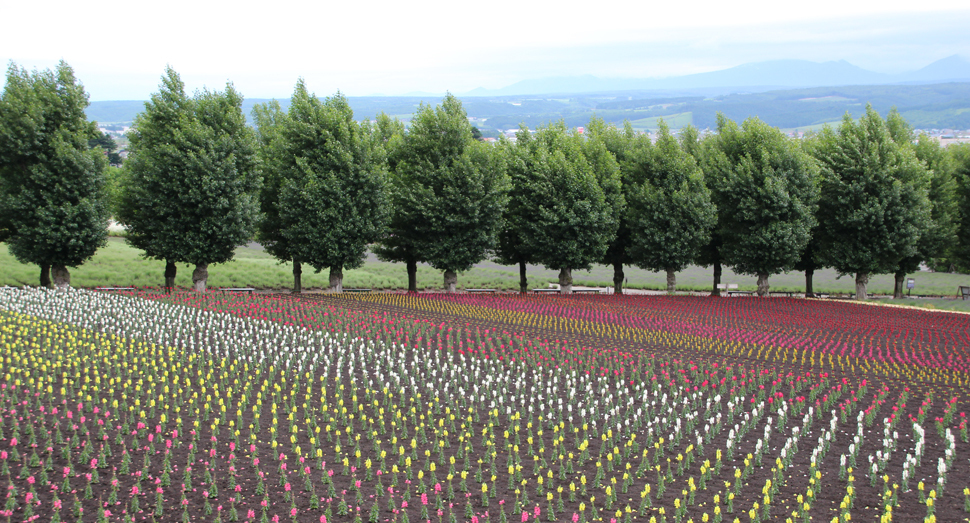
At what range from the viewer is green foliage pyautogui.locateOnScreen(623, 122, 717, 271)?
1672 inches

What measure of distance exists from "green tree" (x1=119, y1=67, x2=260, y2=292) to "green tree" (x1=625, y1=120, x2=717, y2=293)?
22803 mm

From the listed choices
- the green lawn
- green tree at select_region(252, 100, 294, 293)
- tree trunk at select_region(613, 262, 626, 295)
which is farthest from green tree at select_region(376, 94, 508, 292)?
the green lawn

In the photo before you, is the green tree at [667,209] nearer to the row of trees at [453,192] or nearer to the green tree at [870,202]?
the row of trees at [453,192]

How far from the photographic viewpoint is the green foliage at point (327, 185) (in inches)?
1500

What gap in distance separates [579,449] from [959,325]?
25117 mm

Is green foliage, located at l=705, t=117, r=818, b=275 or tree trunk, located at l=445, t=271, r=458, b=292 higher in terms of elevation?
green foliage, located at l=705, t=117, r=818, b=275

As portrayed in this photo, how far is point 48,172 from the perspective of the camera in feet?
114

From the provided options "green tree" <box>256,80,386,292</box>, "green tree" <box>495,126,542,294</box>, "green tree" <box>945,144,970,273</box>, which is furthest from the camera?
"green tree" <box>945,144,970,273</box>

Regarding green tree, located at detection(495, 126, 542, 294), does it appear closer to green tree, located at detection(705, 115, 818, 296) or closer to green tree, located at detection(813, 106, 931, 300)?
green tree, located at detection(705, 115, 818, 296)

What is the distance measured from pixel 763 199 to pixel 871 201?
6.92m

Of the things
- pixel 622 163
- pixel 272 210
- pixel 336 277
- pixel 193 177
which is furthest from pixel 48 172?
pixel 622 163

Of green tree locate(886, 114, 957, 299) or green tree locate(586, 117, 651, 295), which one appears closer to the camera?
green tree locate(586, 117, 651, 295)

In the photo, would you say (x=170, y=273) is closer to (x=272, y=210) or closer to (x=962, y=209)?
(x=272, y=210)

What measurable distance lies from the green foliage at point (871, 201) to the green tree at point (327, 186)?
28390 mm
